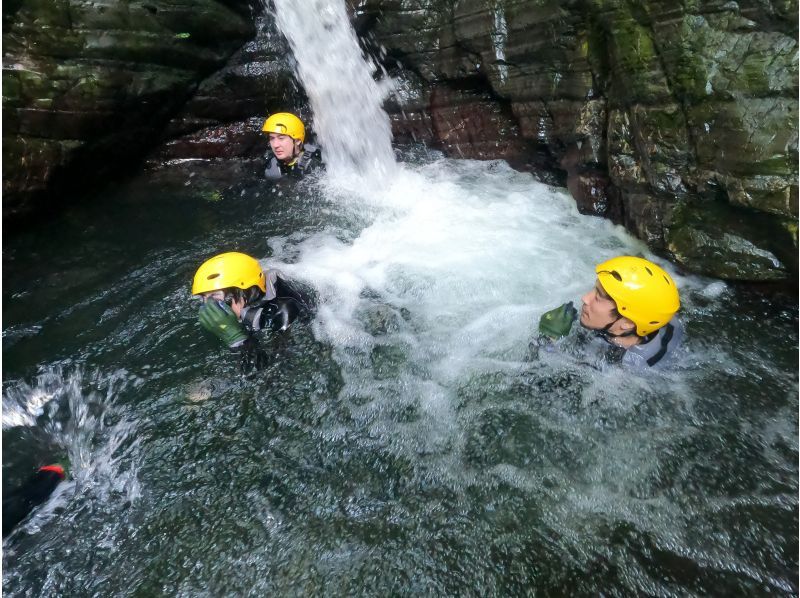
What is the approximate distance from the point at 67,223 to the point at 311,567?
239 inches

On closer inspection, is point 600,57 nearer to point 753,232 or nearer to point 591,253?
point 591,253

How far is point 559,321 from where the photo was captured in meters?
3.87

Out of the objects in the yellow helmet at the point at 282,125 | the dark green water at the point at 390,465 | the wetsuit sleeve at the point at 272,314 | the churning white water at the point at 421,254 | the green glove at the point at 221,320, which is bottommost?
the dark green water at the point at 390,465

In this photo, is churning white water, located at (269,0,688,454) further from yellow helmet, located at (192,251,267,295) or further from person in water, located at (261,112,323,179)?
yellow helmet, located at (192,251,267,295)

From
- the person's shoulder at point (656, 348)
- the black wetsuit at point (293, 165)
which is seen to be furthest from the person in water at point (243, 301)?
the black wetsuit at point (293, 165)

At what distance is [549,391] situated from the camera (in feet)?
12.8

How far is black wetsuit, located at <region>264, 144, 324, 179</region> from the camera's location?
24.2 feet

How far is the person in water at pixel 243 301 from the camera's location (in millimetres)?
3828

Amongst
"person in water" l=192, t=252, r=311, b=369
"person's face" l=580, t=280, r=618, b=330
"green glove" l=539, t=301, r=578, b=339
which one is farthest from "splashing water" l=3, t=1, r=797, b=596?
"person's face" l=580, t=280, r=618, b=330

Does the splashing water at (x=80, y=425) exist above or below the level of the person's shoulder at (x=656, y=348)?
below

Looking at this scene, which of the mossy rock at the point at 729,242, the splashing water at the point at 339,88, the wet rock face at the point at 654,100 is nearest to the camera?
the wet rock face at the point at 654,100

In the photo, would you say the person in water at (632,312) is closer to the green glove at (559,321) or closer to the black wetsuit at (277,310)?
the green glove at (559,321)

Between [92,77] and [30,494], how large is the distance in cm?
568

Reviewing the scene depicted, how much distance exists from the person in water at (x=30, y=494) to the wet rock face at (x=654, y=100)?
5.86m
